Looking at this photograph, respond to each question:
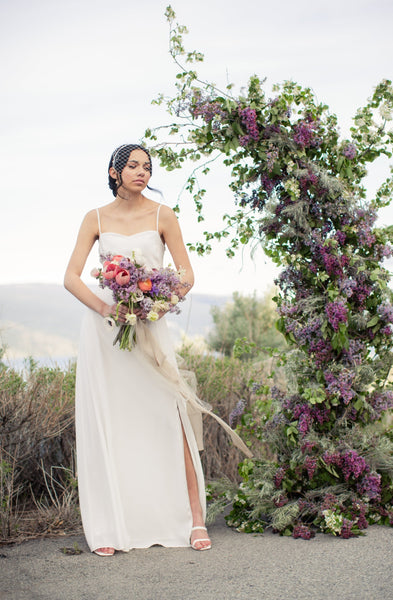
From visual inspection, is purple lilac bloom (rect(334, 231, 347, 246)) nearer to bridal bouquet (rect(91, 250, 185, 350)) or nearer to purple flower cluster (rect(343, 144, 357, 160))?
purple flower cluster (rect(343, 144, 357, 160))

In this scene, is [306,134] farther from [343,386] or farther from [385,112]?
[343,386]

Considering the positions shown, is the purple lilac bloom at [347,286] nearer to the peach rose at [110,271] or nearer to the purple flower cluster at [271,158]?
the purple flower cluster at [271,158]

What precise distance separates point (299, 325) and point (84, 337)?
Result: 1536 mm

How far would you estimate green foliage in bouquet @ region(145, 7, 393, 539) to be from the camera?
4.55m

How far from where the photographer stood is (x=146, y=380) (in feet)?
14.1

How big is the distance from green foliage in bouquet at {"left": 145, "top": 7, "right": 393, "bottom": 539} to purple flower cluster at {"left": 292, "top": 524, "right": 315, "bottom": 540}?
113 millimetres

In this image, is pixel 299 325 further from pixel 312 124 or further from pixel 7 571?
pixel 7 571

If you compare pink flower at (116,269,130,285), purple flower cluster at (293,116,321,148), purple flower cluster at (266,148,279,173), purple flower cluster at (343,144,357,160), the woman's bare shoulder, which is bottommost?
pink flower at (116,269,130,285)

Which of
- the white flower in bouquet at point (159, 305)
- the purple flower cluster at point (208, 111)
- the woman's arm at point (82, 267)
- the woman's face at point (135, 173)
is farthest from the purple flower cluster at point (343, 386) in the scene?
the purple flower cluster at point (208, 111)

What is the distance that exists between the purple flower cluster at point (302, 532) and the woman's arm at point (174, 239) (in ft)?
5.88

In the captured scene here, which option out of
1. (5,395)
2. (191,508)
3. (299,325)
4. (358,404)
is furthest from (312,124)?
(5,395)

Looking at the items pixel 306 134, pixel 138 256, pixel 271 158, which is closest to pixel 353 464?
pixel 138 256

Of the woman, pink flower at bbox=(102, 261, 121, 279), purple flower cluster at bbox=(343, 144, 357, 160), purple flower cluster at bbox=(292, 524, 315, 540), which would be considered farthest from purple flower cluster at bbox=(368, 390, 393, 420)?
pink flower at bbox=(102, 261, 121, 279)

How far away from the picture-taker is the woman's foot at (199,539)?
162 inches
